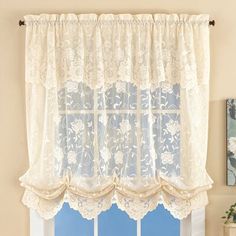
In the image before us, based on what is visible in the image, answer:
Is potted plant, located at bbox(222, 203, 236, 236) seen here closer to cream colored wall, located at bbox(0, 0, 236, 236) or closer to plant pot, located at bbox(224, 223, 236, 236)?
plant pot, located at bbox(224, 223, 236, 236)

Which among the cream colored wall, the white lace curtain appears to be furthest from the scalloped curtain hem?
the cream colored wall

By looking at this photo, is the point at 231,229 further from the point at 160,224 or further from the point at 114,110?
the point at 114,110

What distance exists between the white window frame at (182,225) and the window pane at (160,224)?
4cm

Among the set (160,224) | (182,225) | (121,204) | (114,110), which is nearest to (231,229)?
(182,225)

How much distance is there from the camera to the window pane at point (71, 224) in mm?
3508

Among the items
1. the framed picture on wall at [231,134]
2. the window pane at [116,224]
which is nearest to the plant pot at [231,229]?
the framed picture on wall at [231,134]

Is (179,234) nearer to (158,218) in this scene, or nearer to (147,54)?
(158,218)

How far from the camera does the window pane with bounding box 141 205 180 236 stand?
352 cm

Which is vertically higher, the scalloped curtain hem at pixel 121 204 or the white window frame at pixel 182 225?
the scalloped curtain hem at pixel 121 204

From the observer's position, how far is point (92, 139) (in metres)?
3.34

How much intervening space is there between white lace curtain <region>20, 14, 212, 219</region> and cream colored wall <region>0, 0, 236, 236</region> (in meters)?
0.10

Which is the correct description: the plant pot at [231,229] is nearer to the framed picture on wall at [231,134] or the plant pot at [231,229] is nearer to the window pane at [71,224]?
the framed picture on wall at [231,134]

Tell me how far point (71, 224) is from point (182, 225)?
2.23 feet

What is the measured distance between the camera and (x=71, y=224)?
3.52 m
